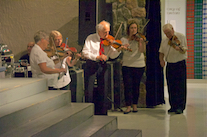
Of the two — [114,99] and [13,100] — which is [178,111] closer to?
[114,99]

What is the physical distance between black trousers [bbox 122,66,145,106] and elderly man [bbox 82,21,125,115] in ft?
1.57

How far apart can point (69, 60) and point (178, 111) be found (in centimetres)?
A: 176

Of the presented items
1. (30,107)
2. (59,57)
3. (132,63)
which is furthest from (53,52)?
(132,63)

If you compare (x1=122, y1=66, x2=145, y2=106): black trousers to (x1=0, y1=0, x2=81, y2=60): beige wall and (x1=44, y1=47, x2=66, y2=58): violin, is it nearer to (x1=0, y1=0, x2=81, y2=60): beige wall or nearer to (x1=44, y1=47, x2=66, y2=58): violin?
(x1=0, y1=0, x2=81, y2=60): beige wall

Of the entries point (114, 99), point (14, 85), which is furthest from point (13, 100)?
point (114, 99)

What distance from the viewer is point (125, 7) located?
14.5 feet

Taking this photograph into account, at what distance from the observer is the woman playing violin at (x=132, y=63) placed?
4125 millimetres

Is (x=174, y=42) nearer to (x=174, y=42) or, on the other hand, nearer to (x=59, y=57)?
(x=174, y=42)

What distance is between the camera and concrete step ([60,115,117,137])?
2.39 meters

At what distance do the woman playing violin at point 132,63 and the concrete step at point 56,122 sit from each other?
4.19 ft

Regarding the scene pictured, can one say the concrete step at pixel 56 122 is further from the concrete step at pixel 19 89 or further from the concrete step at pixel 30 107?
the concrete step at pixel 19 89

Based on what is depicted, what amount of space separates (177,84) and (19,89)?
7.70ft

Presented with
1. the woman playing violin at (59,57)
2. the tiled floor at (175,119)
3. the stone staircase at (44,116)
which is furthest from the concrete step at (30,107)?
the tiled floor at (175,119)

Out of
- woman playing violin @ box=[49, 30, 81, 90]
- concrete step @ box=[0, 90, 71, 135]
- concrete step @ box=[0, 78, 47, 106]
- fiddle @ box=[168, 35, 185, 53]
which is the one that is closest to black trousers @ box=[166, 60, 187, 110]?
fiddle @ box=[168, 35, 185, 53]
